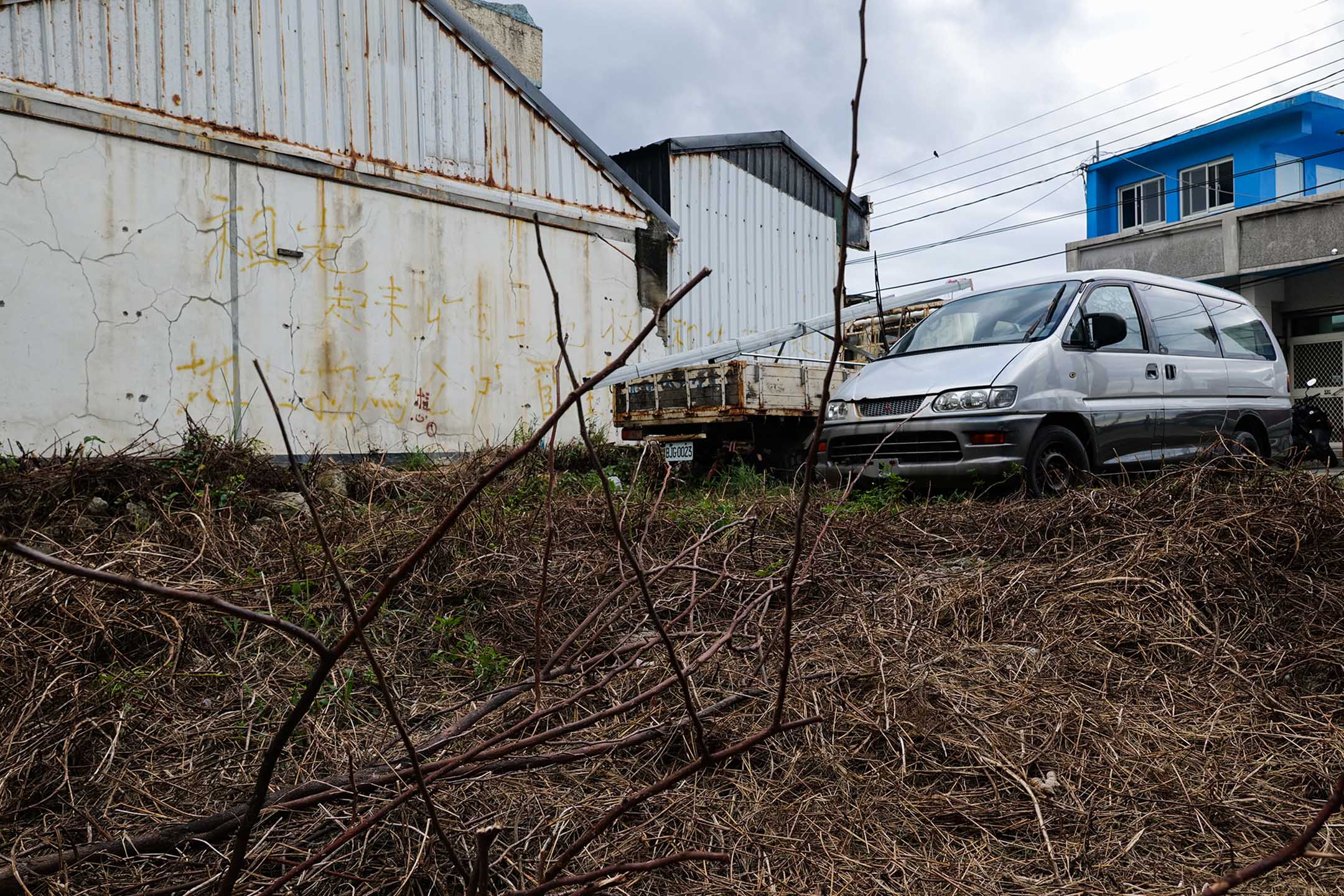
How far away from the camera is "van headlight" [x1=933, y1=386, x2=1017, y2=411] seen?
5.98 m

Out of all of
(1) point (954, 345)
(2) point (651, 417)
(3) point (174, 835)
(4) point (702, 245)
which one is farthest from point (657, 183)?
(3) point (174, 835)

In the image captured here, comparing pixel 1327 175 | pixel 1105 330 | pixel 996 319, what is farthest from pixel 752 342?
pixel 1327 175

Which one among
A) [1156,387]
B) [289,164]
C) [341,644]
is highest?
[289,164]

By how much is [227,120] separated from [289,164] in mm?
633

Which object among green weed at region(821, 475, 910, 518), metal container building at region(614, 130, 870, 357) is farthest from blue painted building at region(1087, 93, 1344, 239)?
green weed at region(821, 475, 910, 518)

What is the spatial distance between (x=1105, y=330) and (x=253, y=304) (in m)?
7.43

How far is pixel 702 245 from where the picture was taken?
524 inches

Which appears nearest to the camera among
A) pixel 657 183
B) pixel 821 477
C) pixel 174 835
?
pixel 174 835

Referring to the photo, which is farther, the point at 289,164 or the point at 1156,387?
the point at 289,164

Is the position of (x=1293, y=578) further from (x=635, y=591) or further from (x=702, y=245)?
(x=702, y=245)

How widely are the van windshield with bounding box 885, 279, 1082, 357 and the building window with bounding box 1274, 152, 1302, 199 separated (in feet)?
66.5

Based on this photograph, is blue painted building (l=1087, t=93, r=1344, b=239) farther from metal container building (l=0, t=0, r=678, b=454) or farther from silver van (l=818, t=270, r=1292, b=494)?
metal container building (l=0, t=0, r=678, b=454)

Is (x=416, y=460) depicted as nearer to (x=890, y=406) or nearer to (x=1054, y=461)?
(x=890, y=406)

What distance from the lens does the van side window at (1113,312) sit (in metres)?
6.58
